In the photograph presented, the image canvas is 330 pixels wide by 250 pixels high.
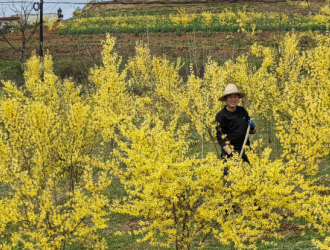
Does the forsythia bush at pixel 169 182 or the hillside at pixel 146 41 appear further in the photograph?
the hillside at pixel 146 41

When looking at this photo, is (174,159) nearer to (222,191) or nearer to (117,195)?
(222,191)

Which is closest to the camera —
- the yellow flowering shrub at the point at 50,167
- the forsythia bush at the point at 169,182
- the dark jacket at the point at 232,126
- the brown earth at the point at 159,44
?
the forsythia bush at the point at 169,182

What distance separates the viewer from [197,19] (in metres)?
44.2

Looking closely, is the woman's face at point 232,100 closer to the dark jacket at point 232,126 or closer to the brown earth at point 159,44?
the dark jacket at point 232,126

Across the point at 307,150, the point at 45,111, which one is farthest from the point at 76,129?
the point at 307,150

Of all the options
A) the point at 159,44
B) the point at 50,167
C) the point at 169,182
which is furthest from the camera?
the point at 159,44

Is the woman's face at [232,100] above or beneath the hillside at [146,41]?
beneath

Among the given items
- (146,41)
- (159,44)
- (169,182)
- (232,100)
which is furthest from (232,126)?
(146,41)

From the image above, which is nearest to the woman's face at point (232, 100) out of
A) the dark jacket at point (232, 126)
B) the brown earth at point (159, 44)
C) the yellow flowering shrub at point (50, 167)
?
the dark jacket at point (232, 126)

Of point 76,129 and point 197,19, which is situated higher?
point 197,19

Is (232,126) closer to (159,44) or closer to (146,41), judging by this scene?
(159,44)

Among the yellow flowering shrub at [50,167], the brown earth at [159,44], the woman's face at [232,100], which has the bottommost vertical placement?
the yellow flowering shrub at [50,167]

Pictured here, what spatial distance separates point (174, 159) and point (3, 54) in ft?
118

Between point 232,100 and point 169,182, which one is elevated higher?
point 232,100
